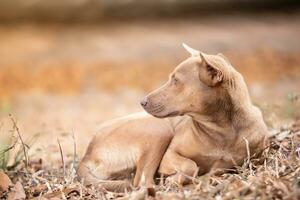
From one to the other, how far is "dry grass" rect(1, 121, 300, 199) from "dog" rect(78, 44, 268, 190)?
0.39 feet

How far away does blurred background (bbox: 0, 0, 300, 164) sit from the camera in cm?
1205

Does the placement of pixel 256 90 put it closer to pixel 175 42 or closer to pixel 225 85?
pixel 175 42

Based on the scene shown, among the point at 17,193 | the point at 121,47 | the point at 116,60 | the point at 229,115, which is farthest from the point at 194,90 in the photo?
the point at 121,47

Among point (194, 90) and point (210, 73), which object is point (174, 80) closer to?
point (194, 90)

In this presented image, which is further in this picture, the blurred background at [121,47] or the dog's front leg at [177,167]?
the blurred background at [121,47]

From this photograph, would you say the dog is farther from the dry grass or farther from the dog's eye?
the dry grass

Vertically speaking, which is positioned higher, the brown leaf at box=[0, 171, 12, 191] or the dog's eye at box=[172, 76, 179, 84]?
the dog's eye at box=[172, 76, 179, 84]

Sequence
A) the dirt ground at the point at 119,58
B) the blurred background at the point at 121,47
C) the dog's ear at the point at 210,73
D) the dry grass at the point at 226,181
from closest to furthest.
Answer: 1. the dry grass at the point at 226,181
2. the dog's ear at the point at 210,73
3. the dirt ground at the point at 119,58
4. the blurred background at the point at 121,47

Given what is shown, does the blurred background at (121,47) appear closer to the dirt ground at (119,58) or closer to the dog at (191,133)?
the dirt ground at (119,58)

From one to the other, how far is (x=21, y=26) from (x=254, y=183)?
1023cm

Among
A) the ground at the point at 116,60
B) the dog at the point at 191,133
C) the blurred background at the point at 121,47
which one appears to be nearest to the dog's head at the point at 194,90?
the dog at the point at 191,133

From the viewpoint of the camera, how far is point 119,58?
1302cm

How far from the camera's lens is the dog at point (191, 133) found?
4902 mm

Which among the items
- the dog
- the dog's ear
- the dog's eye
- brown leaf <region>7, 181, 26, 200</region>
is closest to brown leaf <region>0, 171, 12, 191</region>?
brown leaf <region>7, 181, 26, 200</region>
